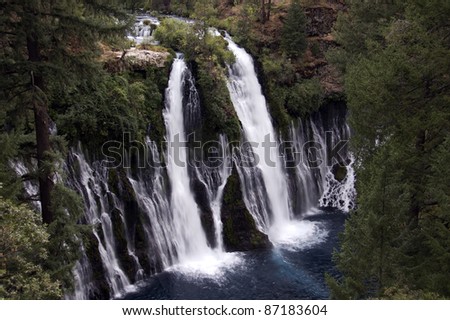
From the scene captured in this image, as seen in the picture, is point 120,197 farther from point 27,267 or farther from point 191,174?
point 27,267

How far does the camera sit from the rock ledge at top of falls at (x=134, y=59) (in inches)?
746

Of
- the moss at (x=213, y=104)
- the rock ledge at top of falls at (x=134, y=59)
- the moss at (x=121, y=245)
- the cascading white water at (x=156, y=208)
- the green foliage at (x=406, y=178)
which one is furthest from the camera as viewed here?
the moss at (x=213, y=104)

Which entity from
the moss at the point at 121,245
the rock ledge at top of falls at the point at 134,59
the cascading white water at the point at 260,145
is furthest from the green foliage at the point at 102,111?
the cascading white water at the point at 260,145

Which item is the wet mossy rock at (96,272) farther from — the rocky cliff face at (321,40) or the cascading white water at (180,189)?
the rocky cliff face at (321,40)

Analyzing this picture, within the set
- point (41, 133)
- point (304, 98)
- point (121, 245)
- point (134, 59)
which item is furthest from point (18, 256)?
point (304, 98)

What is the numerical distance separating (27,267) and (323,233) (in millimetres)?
17487

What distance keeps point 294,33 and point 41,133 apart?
2201cm

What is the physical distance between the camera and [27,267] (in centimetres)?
769

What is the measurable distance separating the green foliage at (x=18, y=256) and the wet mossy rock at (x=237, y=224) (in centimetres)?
1307

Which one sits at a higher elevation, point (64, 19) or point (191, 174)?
point (64, 19)

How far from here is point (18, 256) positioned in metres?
7.63

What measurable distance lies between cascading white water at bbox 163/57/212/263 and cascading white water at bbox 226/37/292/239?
3566 mm
